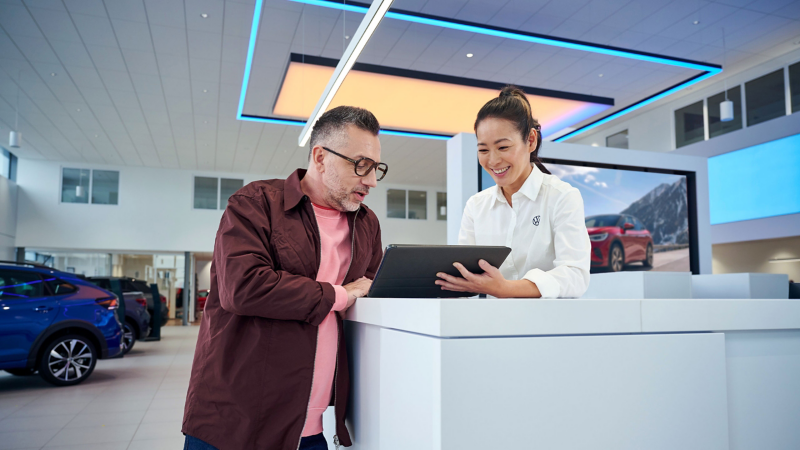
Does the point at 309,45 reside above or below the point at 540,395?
above

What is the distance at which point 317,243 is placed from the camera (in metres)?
1.47

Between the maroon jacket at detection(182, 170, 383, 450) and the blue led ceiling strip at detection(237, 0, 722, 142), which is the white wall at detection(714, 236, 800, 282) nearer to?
the blue led ceiling strip at detection(237, 0, 722, 142)

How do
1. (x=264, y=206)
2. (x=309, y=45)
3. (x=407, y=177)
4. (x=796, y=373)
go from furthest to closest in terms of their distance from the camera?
(x=407, y=177) → (x=309, y=45) → (x=264, y=206) → (x=796, y=373)

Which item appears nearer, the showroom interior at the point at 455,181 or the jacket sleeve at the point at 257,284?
the showroom interior at the point at 455,181

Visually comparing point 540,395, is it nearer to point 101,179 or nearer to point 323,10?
point 323,10

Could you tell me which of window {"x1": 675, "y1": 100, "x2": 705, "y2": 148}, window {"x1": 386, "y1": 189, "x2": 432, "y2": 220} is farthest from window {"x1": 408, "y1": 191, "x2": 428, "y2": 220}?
window {"x1": 675, "y1": 100, "x2": 705, "y2": 148}

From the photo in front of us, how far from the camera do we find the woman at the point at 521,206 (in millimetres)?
1640

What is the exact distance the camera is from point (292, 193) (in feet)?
4.89

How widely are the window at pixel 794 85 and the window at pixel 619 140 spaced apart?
11.2 feet

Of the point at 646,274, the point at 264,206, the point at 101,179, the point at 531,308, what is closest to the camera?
the point at 531,308

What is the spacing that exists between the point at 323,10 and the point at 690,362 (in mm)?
6160

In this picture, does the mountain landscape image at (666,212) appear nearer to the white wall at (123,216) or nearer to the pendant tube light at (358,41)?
the pendant tube light at (358,41)

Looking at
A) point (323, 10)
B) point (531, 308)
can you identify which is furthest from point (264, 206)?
point (323, 10)

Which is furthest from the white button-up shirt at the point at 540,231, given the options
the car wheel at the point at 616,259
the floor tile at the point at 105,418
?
the car wheel at the point at 616,259
